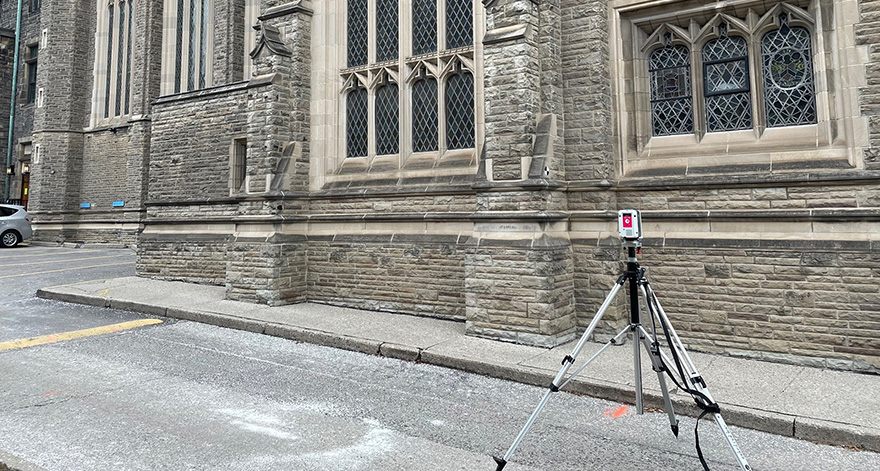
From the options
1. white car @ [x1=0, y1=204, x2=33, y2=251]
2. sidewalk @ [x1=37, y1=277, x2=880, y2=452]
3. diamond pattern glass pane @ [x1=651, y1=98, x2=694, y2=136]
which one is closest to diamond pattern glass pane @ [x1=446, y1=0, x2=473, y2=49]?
diamond pattern glass pane @ [x1=651, y1=98, x2=694, y2=136]

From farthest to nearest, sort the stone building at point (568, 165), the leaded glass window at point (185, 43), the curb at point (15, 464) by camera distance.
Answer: the leaded glass window at point (185, 43)
the stone building at point (568, 165)
the curb at point (15, 464)

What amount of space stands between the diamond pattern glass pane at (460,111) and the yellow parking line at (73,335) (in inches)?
226

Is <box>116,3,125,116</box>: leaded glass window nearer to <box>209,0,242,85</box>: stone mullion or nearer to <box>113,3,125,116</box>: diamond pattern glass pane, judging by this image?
<box>113,3,125,116</box>: diamond pattern glass pane

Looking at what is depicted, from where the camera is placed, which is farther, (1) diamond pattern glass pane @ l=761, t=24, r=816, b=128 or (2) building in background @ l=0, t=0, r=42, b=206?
(2) building in background @ l=0, t=0, r=42, b=206

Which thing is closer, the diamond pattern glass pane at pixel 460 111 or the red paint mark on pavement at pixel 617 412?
the red paint mark on pavement at pixel 617 412

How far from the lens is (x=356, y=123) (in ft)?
32.3

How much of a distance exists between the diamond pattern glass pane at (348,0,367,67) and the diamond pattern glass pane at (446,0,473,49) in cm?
189

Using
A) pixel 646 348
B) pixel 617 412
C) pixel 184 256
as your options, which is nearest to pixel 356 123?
pixel 184 256

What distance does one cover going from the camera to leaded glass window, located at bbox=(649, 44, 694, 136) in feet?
23.0

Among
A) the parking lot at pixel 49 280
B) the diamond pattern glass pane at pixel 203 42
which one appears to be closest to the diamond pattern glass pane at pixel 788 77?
the parking lot at pixel 49 280

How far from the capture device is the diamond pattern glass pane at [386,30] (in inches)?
374

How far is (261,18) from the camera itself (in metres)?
10.2

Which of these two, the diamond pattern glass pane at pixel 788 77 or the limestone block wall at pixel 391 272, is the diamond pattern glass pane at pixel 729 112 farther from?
the limestone block wall at pixel 391 272

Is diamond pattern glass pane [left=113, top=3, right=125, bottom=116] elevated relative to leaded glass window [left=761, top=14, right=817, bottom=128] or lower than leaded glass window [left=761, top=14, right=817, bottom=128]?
elevated
